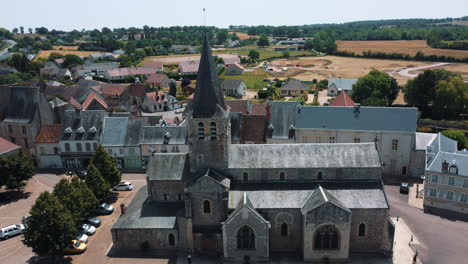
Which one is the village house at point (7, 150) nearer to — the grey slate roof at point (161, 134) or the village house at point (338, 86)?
the grey slate roof at point (161, 134)

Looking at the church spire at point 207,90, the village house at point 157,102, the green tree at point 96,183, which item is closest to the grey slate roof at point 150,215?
the green tree at point 96,183

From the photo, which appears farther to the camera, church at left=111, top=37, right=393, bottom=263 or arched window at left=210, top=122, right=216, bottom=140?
arched window at left=210, top=122, right=216, bottom=140

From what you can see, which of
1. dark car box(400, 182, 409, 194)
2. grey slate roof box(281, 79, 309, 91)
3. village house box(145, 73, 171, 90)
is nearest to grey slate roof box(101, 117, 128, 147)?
dark car box(400, 182, 409, 194)

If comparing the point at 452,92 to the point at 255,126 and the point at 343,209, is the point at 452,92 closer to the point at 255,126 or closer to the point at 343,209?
the point at 255,126

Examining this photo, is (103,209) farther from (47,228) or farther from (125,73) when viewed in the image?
(125,73)

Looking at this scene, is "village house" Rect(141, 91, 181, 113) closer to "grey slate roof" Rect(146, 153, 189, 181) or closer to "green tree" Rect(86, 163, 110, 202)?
"green tree" Rect(86, 163, 110, 202)

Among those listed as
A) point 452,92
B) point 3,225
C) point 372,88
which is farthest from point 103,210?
point 452,92
